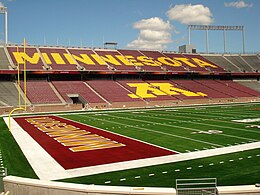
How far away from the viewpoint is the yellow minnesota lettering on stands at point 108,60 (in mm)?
Result: 56969

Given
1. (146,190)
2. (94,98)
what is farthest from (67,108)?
(146,190)

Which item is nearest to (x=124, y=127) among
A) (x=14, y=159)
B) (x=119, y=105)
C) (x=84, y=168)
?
(x=14, y=159)

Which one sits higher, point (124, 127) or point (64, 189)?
point (64, 189)

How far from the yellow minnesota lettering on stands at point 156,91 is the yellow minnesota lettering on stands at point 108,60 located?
6671 millimetres

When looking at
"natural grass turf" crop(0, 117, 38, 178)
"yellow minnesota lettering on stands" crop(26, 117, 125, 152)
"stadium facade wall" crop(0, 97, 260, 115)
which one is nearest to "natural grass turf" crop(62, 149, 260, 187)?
"natural grass turf" crop(0, 117, 38, 178)

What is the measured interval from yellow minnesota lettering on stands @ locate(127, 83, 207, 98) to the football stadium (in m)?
0.20

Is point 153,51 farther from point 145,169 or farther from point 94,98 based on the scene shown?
point 145,169

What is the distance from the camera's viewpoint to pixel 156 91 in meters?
56.4

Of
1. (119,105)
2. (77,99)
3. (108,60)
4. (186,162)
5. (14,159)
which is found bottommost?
(14,159)

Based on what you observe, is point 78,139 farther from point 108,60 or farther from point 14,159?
point 108,60

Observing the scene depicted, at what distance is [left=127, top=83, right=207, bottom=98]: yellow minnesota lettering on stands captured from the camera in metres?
54.0

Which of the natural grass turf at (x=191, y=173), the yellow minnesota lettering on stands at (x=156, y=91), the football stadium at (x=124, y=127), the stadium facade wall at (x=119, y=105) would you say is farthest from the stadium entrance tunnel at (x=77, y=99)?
the natural grass turf at (x=191, y=173)

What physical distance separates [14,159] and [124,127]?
11.6 metres

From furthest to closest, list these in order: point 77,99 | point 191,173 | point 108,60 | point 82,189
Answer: point 108,60 < point 77,99 < point 191,173 < point 82,189
